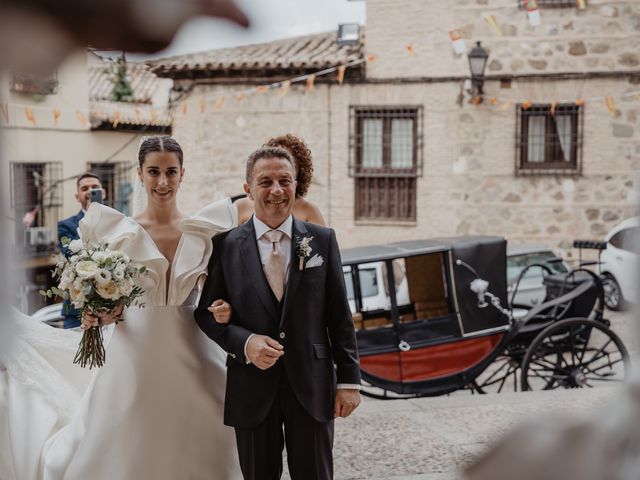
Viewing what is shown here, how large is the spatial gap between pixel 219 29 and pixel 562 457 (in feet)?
1.58

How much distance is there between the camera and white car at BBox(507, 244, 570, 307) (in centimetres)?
1083

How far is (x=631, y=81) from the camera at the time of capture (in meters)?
14.1

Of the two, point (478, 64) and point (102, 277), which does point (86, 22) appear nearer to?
point (102, 277)

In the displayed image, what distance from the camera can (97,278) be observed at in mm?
3244

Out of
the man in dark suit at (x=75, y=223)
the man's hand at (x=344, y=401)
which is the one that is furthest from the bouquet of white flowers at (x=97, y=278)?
the man in dark suit at (x=75, y=223)

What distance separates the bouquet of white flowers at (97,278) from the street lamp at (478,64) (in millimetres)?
11109

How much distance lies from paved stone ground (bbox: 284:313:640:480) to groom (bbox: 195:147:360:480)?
37.4 inches

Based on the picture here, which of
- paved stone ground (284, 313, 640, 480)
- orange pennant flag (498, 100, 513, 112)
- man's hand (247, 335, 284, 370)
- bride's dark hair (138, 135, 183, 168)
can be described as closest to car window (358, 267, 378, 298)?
paved stone ground (284, 313, 640, 480)

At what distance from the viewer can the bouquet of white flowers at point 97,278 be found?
327 cm

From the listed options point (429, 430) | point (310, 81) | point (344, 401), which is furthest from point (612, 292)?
point (344, 401)

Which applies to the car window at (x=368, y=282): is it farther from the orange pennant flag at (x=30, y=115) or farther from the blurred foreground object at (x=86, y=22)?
the blurred foreground object at (x=86, y=22)

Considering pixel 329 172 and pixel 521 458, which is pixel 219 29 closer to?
→ pixel 521 458

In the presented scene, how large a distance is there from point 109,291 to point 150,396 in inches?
20.7

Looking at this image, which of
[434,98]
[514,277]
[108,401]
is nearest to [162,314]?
[108,401]
